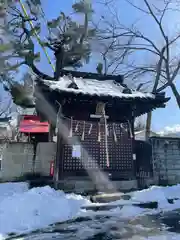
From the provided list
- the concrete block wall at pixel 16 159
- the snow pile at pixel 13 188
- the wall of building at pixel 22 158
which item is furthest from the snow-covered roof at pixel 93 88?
the snow pile at pixel 13 188

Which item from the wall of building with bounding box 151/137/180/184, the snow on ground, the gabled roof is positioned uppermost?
the gabled roof

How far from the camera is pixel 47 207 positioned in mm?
7523

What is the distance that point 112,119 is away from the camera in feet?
35.4

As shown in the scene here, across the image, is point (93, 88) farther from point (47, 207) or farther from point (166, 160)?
point (47, 207)

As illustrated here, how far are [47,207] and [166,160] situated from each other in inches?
284

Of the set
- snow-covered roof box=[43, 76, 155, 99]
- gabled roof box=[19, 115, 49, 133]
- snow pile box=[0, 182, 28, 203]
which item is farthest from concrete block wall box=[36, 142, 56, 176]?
gabled roof box=[19, 115, 49, 133]

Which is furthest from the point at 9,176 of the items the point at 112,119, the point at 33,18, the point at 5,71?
the point at 33,18

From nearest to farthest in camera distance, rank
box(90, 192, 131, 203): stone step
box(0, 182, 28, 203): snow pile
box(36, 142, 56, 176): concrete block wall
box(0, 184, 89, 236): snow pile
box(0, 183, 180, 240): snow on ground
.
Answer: box(0, 184, 89, 236): snow pile → box(0, 183, 180, 240): snow on ground → box(90, 192, 131, 203): stone step → box(0, 182, 28, 203): snow pile → box(36, 142, 56, 176): concrete block wall

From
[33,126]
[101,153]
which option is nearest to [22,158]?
[101,153]

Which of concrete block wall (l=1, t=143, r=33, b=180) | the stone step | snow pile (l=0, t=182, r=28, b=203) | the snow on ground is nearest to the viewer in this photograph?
the snow on ground

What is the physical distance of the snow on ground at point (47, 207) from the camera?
647cm

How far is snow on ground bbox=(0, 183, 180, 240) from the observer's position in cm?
647

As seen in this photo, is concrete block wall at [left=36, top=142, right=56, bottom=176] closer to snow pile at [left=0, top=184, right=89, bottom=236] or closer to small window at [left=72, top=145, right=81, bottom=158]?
small window at [left=72, top=145, right=81, bottom=158]

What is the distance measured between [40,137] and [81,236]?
501 inches
